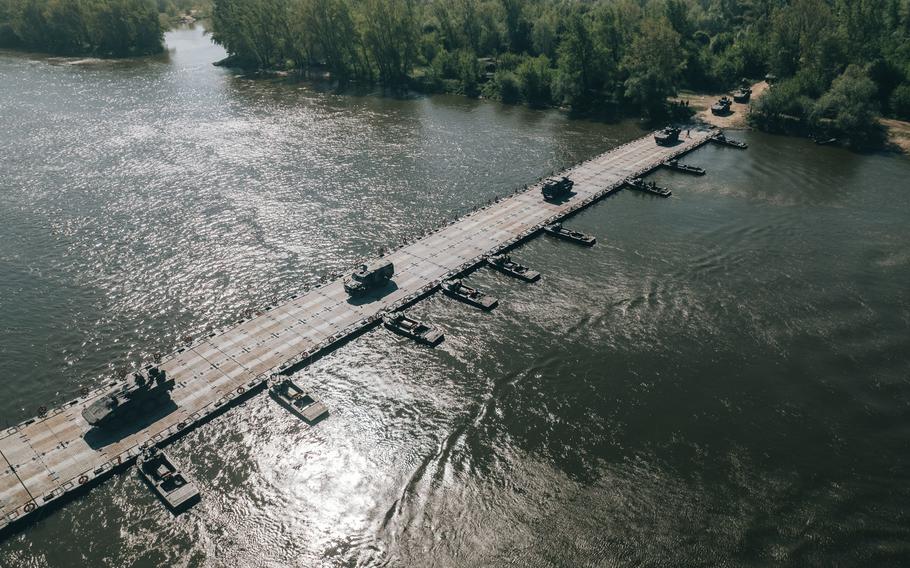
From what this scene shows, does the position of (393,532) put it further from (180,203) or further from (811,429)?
(180,203)

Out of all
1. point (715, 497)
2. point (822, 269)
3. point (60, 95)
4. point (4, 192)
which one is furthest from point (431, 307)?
point (60, 95)

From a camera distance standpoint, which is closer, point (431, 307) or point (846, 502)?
point (846, 502)

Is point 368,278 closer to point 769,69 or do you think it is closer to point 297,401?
point 297,401

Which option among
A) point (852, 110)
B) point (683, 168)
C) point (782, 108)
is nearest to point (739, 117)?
point (782, 108)

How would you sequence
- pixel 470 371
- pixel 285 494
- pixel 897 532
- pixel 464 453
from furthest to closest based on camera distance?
pixel 470 371, pixel 464 453, pixel 285 494, pixel 897 532

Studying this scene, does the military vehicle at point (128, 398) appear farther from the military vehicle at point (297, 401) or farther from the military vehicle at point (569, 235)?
the military vehicle at point (569, 235)

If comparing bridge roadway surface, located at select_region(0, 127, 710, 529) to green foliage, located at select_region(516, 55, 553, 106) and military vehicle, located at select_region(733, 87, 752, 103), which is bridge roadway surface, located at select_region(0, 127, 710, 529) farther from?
military vehicle, located at select_region(733, 87, 752, 103)

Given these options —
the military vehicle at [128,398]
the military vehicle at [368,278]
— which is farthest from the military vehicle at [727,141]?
the military vehicle at [128,398]
